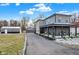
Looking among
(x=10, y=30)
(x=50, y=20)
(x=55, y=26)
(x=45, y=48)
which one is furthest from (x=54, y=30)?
(x=10, y=30)

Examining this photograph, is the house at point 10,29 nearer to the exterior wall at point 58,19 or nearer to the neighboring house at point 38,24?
the neighboring house at point 38,24

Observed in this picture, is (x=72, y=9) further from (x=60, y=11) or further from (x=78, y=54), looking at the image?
(x=78, y=54)

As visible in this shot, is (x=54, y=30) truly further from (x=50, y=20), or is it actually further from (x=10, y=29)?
(x=10, y=29)

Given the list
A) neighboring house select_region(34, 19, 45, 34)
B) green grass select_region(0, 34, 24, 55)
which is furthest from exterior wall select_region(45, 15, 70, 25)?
green grass select_region(0, 34, 24, 55)

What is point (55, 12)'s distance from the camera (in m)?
5.48

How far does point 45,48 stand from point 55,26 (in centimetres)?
71

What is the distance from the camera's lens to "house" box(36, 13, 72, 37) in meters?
5.70

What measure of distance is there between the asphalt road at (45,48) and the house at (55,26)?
23 centimetres

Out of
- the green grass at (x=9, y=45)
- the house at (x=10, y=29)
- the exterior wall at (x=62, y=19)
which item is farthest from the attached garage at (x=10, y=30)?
the exterior wall at (x=62, y=19)

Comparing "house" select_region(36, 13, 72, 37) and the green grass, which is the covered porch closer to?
"house" select_region(36, 13, 72, 37)

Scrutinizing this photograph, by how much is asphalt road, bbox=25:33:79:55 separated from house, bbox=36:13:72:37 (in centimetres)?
23

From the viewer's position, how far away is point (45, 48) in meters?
5.55

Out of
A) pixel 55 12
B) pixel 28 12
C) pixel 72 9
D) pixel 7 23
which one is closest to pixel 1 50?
pixel 7 23

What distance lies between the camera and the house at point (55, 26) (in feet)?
18.7
